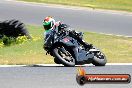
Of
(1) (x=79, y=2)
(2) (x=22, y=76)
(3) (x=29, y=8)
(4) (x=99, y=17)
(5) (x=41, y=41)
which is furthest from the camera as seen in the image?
(1) (x=79, y=2)

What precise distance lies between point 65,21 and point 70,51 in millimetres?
12257

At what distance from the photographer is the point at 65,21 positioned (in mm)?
26312

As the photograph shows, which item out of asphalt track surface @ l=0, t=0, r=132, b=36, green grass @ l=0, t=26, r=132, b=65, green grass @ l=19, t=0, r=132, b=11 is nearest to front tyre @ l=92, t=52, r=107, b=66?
green grass @ l=0, t=26, r=132, b=65

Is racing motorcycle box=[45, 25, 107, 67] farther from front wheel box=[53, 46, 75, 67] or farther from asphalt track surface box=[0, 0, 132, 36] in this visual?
asphalt track surface box=[0, 0, 132, 36]

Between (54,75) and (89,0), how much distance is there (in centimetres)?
2052

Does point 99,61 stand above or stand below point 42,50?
above

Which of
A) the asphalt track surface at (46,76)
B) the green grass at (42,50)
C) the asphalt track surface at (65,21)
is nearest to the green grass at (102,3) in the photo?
the asphalt track surface at (65,21)

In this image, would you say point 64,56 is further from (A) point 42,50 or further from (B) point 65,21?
(B) point 65,21

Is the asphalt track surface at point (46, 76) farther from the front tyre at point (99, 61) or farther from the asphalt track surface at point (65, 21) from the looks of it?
the front tyre at point (99, 61)

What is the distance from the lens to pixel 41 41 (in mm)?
19500

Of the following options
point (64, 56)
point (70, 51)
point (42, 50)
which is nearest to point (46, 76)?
point (64, 56)

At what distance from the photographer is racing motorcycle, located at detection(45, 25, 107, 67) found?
45.6 ft

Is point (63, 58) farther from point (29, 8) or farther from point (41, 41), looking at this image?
point (29, 8)

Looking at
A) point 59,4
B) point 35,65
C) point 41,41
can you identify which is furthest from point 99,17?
point 35,65
